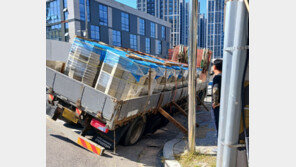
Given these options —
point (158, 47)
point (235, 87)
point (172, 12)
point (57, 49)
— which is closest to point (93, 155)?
point (235, 87)

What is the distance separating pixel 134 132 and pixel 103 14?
119ft

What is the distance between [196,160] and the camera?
450 centimetres

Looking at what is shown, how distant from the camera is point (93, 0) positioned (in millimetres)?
35312

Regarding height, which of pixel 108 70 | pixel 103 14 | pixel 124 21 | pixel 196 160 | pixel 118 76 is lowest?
pixel 196 160

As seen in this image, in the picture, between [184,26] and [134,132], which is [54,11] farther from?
[184,26]

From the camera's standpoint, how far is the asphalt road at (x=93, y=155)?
4449 mm

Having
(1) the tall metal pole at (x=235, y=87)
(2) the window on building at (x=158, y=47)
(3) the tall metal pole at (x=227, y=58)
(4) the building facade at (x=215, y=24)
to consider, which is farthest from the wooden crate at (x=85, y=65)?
(4) the building facade at (x=215, y=24)

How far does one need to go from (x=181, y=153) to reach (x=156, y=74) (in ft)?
7.62

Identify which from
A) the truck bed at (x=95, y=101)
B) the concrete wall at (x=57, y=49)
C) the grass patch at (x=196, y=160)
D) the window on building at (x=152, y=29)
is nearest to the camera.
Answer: the grass patch at (x=196, y=160)

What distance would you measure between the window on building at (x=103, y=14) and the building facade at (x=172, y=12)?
59.5 meters

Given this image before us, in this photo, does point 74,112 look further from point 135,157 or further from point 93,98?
point 135,157

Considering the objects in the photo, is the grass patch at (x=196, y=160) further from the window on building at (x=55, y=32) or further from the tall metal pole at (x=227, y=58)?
the window on building at (x=55, y=32)

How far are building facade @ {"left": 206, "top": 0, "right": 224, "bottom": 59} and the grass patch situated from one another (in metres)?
70.7

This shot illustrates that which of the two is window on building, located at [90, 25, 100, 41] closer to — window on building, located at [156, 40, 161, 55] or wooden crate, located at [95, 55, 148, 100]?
window on building, located at [156, 40, 161, 55]
